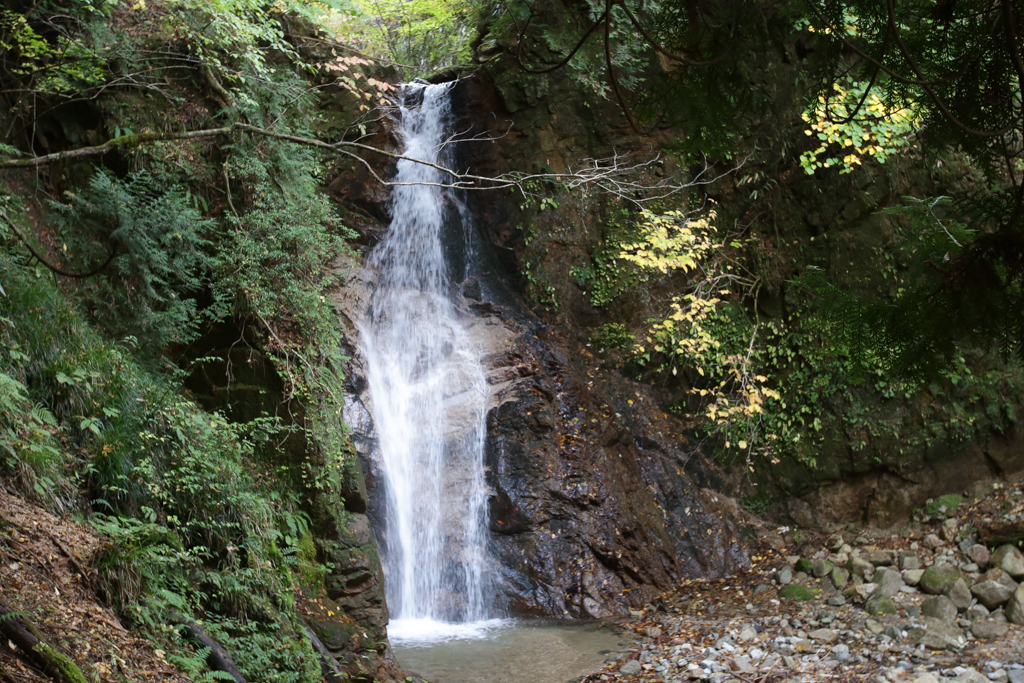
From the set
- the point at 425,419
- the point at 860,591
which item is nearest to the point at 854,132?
the point at 860,591

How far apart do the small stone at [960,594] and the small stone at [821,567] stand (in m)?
1.27

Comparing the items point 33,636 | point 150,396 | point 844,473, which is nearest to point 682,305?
point 844,473

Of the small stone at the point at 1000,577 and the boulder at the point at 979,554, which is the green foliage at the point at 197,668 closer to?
the small stone at the point at 1000,577

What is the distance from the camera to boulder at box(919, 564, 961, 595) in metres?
7.32

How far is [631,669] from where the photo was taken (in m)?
6.38

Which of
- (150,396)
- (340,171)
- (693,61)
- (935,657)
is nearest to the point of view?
(693,61)

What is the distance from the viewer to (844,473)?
9.62 meters

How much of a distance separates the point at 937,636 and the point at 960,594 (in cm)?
83

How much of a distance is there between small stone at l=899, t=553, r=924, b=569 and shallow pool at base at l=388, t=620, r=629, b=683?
11.3 ft

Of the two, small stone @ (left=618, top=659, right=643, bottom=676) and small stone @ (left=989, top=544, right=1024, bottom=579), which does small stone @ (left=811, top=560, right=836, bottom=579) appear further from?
small stone @ (left=618, top=659, right=643, bottom=676)

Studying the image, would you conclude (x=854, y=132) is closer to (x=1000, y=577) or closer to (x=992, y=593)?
(x=1000, y=577)

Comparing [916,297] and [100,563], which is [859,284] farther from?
[100,563]

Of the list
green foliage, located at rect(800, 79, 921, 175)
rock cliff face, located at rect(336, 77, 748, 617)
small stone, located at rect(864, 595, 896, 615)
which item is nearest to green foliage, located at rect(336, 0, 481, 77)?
rock cliff face, located at rect(336, 77, 748, 617)

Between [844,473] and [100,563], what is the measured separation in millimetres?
9077
